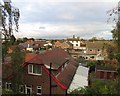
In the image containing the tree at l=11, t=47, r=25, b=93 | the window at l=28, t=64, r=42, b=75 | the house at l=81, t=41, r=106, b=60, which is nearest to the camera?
the tree at l=11, t=47, r=25, b=93

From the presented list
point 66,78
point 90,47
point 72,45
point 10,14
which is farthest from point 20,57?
point 72,45

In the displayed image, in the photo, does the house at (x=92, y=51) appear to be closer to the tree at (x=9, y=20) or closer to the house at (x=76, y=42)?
the house at (x=76, y=42)

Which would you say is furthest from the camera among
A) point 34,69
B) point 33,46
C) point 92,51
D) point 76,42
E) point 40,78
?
point 76,42

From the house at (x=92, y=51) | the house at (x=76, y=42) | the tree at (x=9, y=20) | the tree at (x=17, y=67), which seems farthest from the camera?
the house at (x=76, y=42)

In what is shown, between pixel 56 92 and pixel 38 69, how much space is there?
1.54 m

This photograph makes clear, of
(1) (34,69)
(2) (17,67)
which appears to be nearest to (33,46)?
(1) (34,69)

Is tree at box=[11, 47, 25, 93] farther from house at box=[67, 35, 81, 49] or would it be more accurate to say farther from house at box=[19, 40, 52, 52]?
house at box=[67, 35, 81, 49]

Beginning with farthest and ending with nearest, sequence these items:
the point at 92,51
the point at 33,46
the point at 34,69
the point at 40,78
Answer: the point at 33,46 < the point at 92,51 < the point at 34,69 < the point at 40,78

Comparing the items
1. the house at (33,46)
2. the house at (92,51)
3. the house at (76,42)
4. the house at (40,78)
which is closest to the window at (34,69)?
the house at (40,78)

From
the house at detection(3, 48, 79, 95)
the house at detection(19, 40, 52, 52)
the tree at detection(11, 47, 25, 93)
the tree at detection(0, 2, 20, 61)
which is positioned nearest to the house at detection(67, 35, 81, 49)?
the house at detection(19, 40, 52, 52)

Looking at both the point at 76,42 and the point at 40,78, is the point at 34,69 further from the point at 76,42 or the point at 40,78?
the point at 76,42

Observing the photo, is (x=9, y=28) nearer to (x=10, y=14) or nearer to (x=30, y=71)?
(x=10, y=14)

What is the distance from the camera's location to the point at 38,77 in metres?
10.7

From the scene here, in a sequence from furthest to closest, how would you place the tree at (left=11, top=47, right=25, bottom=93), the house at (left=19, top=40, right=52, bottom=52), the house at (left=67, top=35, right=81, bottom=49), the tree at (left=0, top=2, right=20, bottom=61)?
the house at (left=67, top=35, right=81, bottom=49) < the house at (left=19, top=40, right=52, bottom=52) < the tree at (left=11, top=47, right=25, bottom=93) < the tree at (left=0, top=2, right=20, bottom=61)
